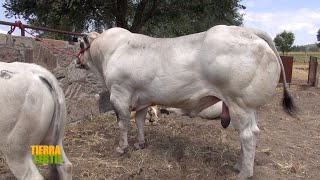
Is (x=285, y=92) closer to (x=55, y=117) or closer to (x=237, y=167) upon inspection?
(x=237, y=167)

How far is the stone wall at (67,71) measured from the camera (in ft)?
19.0

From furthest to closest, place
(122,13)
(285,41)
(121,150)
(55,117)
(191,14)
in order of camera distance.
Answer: (285,41) < (191,14) < (122,13) < (121,150) < (55,117)

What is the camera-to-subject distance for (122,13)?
1199 cm

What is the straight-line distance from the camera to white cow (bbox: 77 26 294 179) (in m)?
4.30

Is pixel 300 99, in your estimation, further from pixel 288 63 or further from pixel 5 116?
pixel 5 116

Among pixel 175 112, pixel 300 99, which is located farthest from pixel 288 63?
pixel 175 112

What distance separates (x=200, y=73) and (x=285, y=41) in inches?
2045

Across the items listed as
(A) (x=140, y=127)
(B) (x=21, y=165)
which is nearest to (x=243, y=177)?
(A) (x=140, y=127)

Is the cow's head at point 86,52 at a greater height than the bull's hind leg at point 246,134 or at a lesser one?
greater

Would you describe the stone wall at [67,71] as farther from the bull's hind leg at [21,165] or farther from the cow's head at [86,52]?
the bull's hind leg at [21,165]

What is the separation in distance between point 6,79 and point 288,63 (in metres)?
11.6

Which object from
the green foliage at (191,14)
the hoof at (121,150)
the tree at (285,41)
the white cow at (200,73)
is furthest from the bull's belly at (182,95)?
the tree at (285,41)

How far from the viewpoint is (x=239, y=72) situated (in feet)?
13.9

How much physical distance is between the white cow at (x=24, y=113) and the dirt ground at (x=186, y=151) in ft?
4.56
